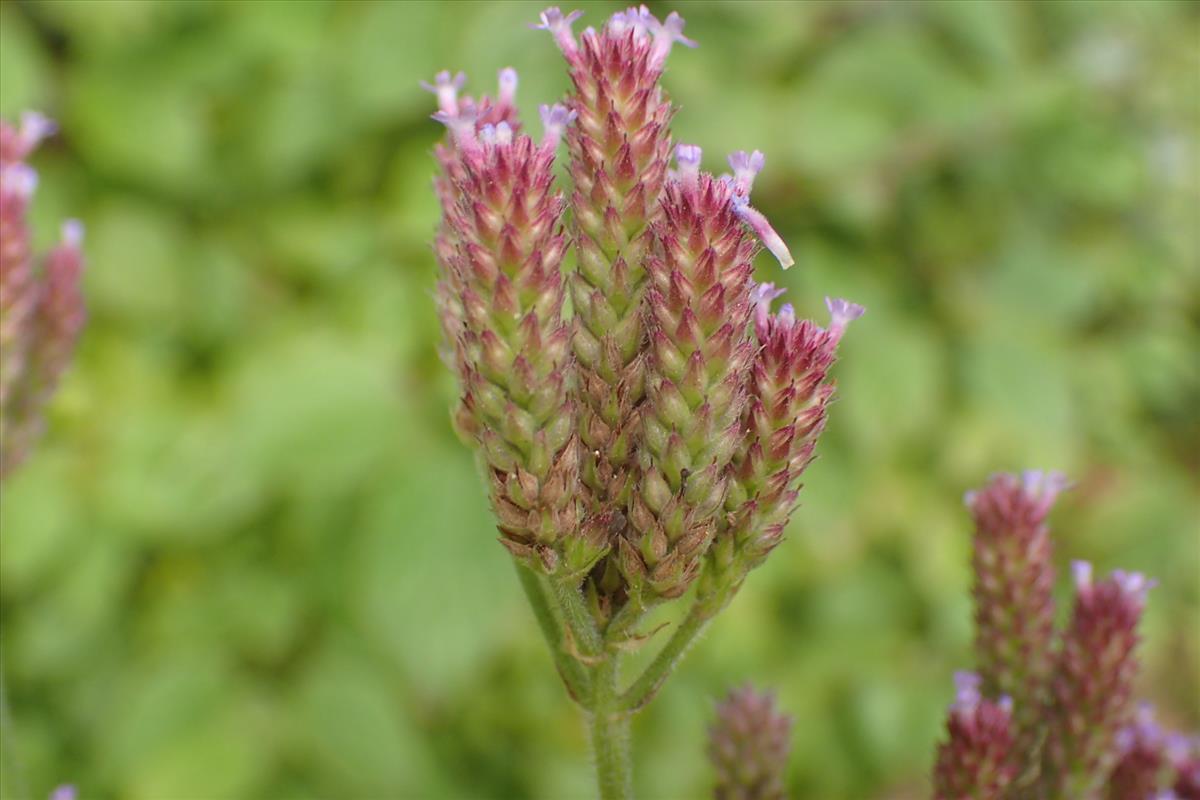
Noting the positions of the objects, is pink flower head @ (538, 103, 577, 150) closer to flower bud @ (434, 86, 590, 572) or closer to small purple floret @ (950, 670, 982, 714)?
flower bud @ (434, 86, 590, 572)

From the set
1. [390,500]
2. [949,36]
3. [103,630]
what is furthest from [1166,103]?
[103,630]

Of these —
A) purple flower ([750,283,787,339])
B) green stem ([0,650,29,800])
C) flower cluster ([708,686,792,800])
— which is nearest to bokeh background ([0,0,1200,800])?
green stem ([0,650,29,800])

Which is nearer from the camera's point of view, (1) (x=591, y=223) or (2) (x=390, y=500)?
(1) (x=591, y=223)

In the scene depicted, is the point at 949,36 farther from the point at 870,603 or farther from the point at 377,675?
the point at 377,675

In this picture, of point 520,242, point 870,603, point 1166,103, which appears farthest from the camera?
point 1166,103

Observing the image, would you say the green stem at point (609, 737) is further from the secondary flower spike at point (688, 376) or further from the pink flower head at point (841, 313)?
the pink flower head at point (841, 313)

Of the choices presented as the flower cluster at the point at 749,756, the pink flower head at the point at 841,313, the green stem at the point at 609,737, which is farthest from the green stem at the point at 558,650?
the pink flower head at the point at 841,313
